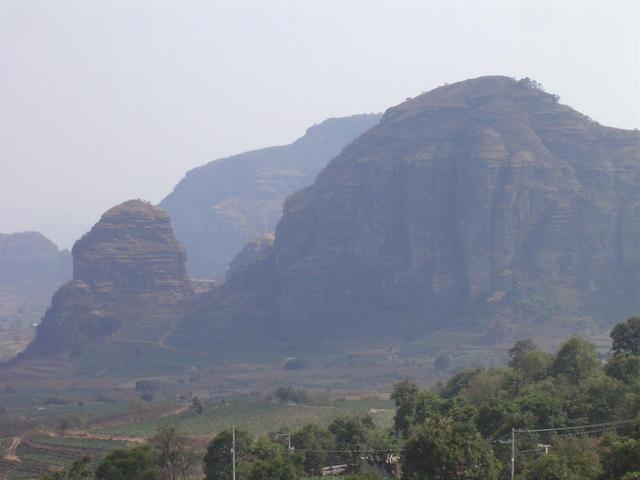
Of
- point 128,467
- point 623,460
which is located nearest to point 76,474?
point 128,467

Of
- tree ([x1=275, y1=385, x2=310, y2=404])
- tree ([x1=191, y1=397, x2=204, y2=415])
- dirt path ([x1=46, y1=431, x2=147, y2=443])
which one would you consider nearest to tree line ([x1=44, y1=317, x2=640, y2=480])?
dirt path ([x1=46, y1=431, x2=147, y2=443])

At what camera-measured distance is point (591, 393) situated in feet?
255

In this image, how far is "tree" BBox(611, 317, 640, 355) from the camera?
303ft

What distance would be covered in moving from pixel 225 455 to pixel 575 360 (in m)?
29.0

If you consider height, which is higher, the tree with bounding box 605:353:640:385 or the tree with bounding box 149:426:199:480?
the tree with bounding box 605:353:640:385

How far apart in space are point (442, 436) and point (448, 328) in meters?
137

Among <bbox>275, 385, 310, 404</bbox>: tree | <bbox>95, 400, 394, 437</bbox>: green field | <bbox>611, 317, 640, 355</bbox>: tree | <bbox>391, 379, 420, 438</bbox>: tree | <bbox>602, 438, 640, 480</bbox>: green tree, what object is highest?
<bbox>611, 317, 640, 355</bbox>: tree

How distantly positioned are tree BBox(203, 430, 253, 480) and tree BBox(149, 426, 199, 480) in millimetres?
6844

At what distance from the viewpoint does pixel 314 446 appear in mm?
85188

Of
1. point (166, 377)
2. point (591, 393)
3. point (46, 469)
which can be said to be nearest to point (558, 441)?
point (591, 393)

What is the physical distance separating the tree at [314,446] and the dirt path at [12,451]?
1501 inches

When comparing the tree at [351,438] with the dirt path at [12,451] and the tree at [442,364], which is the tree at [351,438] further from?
the tree at [442,364]

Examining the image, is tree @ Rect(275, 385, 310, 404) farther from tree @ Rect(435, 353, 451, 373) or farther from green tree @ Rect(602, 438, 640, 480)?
green tree @ Rect(602, 438, 640, 480)

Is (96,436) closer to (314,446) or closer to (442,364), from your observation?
(314,446)
